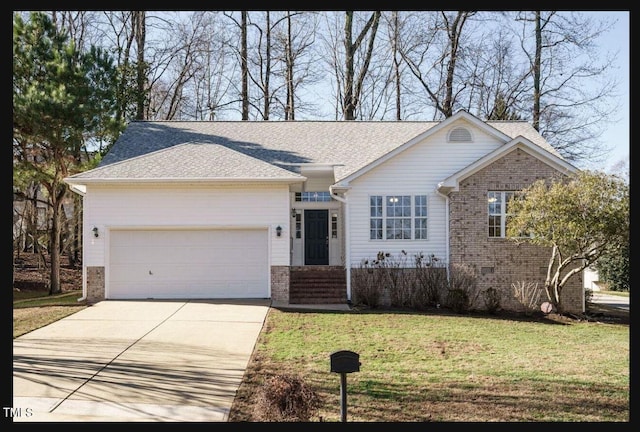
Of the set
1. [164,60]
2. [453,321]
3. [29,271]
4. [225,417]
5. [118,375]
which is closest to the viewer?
[225,417]

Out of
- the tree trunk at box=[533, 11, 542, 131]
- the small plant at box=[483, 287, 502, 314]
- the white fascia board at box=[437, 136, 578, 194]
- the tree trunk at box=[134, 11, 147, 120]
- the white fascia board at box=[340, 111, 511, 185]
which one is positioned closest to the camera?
the small plant at box=[483, 287, 502, 314]

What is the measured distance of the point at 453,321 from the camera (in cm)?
1305

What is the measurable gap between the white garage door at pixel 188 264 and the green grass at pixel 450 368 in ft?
10.2

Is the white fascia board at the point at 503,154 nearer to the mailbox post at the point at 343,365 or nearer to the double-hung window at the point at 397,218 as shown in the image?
the double-hung window at the point at 397,218

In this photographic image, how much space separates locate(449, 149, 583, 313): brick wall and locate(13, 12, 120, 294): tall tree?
41.2 feet

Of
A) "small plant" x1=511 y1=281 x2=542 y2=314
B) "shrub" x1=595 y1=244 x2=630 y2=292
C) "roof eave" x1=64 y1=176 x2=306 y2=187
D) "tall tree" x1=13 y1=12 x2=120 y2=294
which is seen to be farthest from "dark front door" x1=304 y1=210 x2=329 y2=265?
"shrub" x1=595 y1=244 x2=630 y2=292

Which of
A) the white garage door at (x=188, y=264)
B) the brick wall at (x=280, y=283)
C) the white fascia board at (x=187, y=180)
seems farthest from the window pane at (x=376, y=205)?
the white garage door at (x=188, y=264)

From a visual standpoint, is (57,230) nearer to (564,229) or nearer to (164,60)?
(164,60)

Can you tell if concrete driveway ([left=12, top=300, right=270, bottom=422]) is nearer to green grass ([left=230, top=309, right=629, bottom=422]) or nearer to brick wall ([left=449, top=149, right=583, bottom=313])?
green grass ([left=230, top=309, right=629, bottom=422])

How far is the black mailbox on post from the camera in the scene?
18.9ft

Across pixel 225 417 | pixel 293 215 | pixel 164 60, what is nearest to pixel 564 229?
pixel 293 215

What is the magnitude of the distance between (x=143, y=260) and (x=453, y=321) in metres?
9.10

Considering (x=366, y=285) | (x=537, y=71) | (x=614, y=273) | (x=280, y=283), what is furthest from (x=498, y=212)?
(x=537, y=71)

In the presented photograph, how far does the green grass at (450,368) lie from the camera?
6.47 meters
